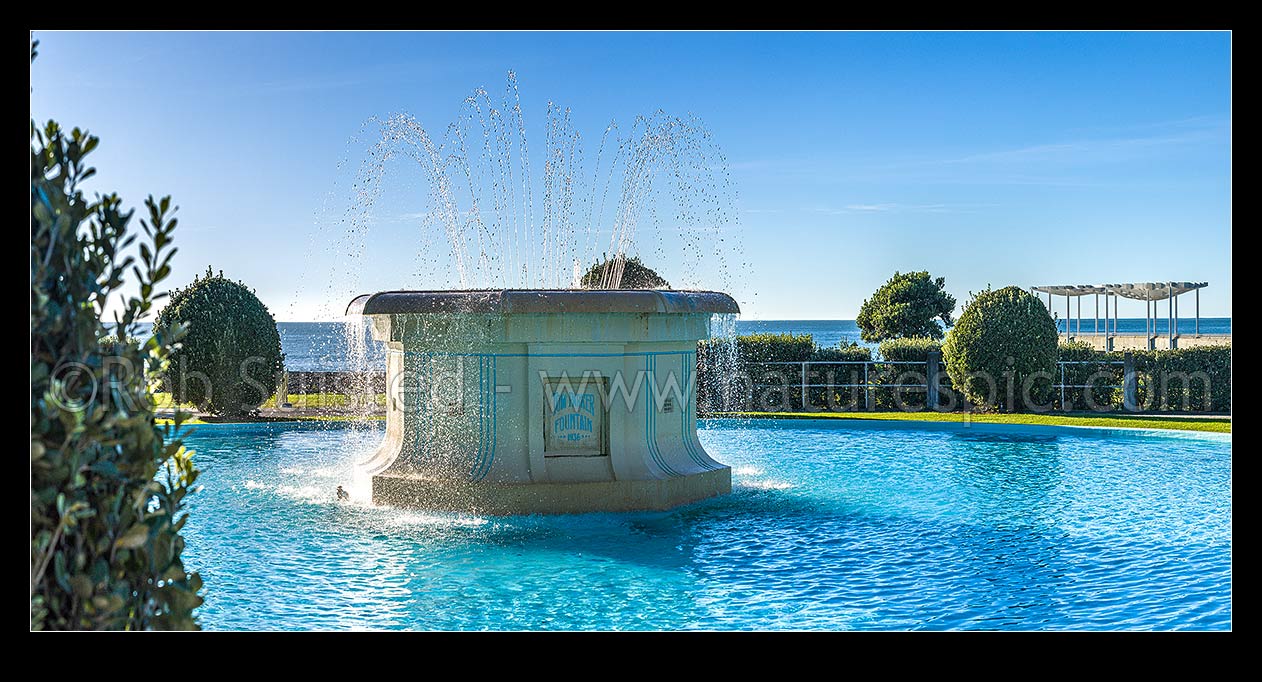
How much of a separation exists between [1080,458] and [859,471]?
304 centimetres

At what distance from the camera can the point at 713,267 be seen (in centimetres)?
1386

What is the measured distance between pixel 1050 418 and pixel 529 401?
1014 cm

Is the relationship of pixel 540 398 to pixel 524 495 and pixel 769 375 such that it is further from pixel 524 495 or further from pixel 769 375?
pixel 769 375

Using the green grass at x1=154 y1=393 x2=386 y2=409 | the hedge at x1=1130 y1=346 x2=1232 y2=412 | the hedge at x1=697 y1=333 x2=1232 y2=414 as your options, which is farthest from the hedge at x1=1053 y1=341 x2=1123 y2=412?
the green grass at x1=154 y1=393 x2=386 y2=409

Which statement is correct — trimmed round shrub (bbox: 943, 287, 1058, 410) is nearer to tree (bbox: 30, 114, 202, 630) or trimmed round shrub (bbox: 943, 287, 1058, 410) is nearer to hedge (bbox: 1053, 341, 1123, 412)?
hedge (bbox: 1053, 341, 1123, 412)

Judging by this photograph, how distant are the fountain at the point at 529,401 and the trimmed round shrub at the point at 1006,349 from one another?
9.48 metres

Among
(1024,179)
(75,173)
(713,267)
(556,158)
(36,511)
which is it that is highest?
(1024,179)

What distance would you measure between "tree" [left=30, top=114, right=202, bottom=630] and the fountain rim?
5.93m

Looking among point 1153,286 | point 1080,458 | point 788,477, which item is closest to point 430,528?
point 788,477

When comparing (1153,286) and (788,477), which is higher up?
(1153,286)

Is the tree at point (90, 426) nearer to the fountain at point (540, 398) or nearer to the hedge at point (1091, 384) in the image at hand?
the fountain at point (540, 398)

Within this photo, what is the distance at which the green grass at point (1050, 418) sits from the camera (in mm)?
14633

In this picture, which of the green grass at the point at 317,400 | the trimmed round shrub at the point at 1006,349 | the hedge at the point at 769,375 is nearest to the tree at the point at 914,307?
the hedge at the point at 769,375
